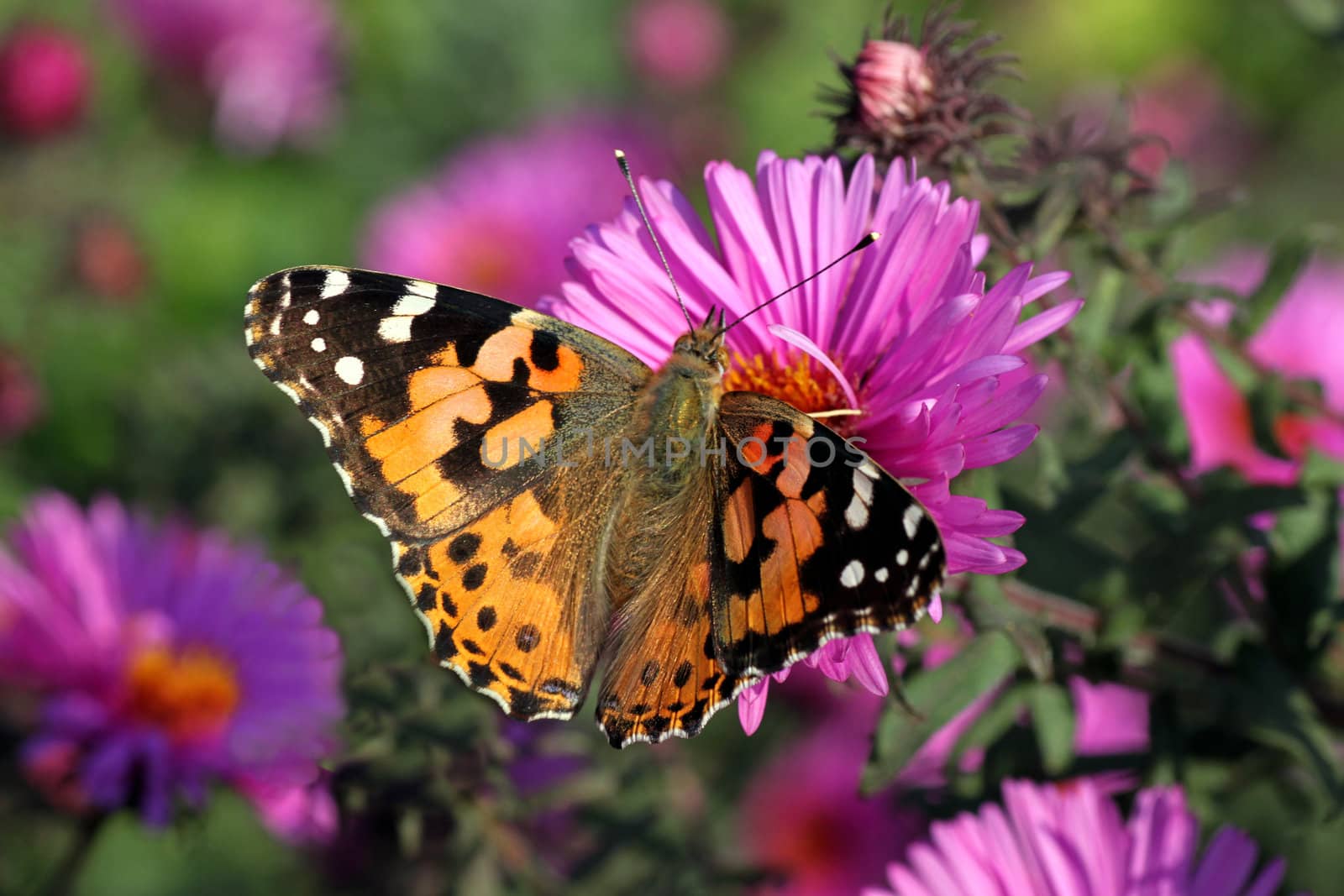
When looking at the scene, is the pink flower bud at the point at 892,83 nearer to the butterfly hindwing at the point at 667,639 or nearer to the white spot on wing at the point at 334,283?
the butterfly hindwing at the point at 667,639

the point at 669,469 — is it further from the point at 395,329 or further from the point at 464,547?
the point at 395,329

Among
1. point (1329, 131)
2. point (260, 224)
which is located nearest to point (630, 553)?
point (260, 224)

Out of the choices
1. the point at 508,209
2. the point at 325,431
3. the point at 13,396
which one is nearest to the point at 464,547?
the point at 325,431

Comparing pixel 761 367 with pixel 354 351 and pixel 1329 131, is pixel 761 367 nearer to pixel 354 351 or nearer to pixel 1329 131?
pixel 354 351

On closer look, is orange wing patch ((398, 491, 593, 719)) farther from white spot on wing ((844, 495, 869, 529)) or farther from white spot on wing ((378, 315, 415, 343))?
white spot on wing ((844, 495, 869, 529))

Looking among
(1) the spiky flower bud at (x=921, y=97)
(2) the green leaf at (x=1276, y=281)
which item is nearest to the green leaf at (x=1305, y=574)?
(2) the green leaf at (x=1276, y=281)

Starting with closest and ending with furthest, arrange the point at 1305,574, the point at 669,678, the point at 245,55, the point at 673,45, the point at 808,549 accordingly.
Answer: the point at 808,549
the point at 669,678
the point at 1305,574
the point at 245,55
the point at 673,45

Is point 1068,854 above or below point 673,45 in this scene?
below

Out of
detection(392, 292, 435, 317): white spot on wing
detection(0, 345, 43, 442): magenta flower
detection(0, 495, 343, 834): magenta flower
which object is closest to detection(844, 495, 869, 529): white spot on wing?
detection(392, 292, 435, 317): white spot on wing
